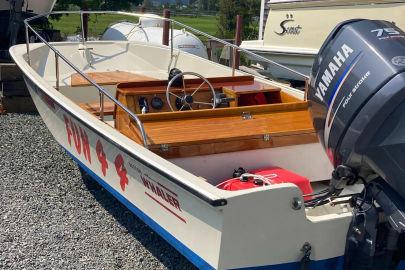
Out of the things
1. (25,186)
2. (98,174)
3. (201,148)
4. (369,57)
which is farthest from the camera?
(25,186)

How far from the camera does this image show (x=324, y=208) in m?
2.68

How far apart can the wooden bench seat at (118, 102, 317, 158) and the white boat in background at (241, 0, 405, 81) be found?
7.88ft

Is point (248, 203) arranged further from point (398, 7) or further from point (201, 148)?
point (398, 7)

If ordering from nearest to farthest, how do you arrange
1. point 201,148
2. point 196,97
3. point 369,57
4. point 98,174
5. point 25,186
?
point 369,57
point 201,148
point 98,174
point 196,97
point 25,186

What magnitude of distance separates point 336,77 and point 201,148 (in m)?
0.99

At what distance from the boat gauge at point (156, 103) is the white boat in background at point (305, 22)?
7.77ft

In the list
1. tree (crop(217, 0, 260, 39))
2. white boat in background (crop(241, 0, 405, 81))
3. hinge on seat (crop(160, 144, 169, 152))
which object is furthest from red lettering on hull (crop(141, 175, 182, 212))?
tree (crop(217, 0, 260, 39))

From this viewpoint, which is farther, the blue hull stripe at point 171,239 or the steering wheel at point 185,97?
the steering wheel at point 185,97

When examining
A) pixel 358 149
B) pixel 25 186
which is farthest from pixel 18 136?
pixel 358 149

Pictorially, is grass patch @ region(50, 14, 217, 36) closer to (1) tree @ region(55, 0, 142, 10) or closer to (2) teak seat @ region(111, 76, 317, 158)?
(1) tree @ region(55, 0, 142, 10)

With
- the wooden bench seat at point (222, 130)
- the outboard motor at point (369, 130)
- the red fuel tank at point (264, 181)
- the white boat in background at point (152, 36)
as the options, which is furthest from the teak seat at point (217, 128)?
the white boat in background at point (152, 36)

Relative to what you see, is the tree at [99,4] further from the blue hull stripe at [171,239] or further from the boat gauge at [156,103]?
the blue hull stripe at [171,239]

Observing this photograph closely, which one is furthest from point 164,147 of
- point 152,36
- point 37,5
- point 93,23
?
point 93,23

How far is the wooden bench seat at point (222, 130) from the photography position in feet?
9.84
